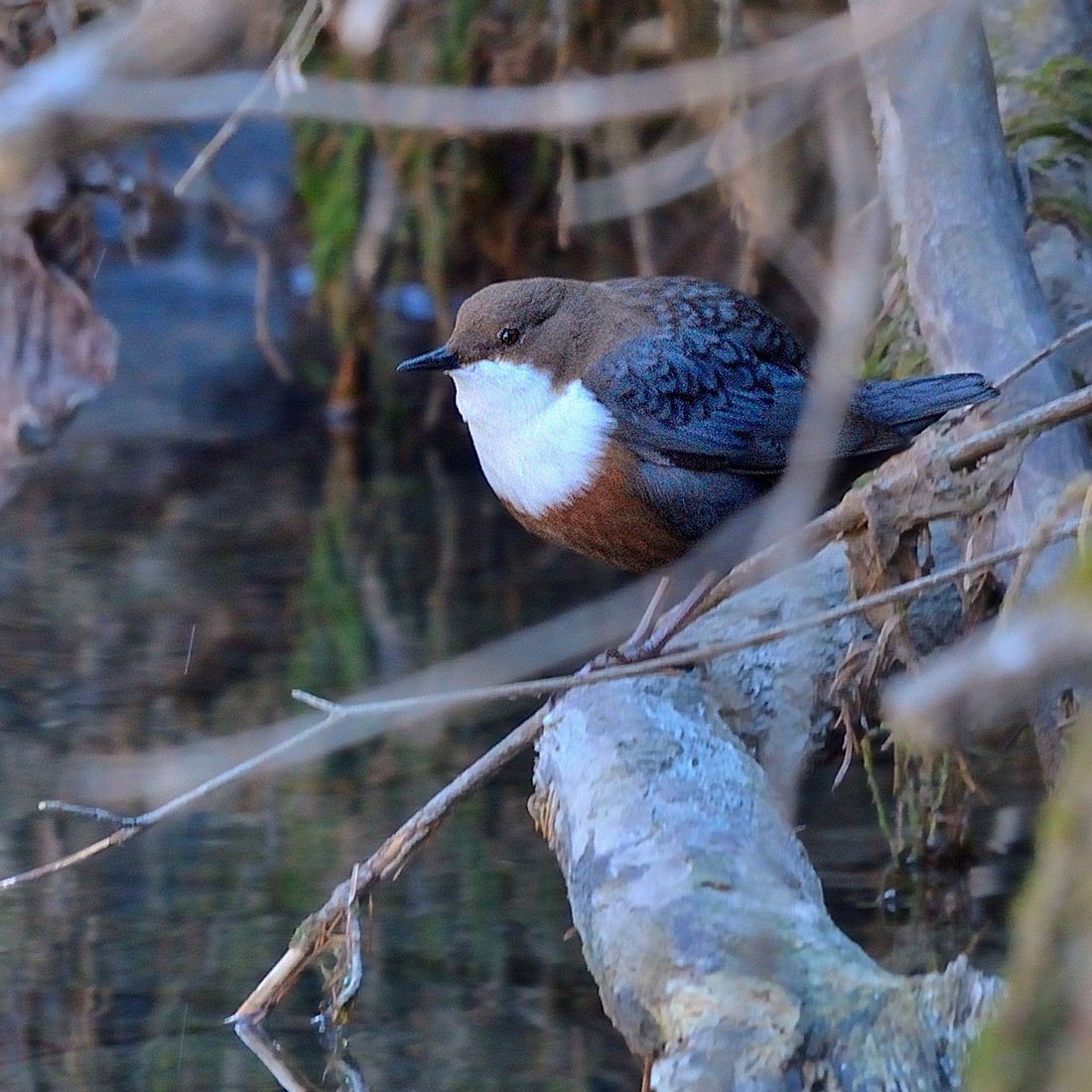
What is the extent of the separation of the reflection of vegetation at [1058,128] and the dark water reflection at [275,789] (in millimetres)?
1364

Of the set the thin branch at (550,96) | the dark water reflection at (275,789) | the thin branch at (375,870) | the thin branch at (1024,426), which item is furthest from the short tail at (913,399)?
the thin branch at (550,96)

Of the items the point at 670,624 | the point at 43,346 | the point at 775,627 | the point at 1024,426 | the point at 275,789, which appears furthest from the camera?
the point at 43,346

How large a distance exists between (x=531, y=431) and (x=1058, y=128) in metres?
1.61

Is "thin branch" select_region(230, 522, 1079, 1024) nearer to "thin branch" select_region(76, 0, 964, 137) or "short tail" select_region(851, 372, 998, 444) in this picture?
"short tail" select_region(851, 372, 998, 444)

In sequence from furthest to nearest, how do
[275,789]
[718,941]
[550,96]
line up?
[275,789], [718,941], [550,96]

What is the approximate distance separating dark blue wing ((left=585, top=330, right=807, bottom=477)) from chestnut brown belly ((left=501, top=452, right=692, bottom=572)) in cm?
10

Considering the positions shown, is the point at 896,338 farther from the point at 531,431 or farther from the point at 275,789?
the point at 275,789

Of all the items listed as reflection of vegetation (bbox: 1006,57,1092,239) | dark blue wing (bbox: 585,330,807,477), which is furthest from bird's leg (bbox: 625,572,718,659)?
reflection of vegetation (bbox: 1006,57,1092,239)

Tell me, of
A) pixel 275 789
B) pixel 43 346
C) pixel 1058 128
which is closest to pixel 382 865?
pixel 275 789

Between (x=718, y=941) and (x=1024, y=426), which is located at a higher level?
(x=1024, y=426)

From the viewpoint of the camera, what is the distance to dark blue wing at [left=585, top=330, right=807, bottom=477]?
11.4ft

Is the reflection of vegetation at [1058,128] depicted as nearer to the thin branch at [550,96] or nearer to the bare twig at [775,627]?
the bare twig at [775,627]

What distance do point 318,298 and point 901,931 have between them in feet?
14.5

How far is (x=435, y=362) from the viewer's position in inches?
139
